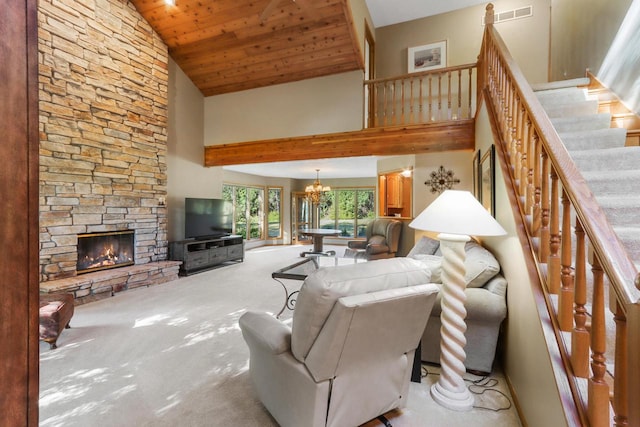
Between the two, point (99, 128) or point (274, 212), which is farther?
point (274, 212)

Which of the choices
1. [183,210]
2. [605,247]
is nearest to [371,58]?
[183,210]

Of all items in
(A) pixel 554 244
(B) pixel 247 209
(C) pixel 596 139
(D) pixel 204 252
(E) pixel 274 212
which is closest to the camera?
(A) pixel 554 244

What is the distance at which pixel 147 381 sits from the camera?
2.12 m

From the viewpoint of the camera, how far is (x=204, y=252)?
5629 mm

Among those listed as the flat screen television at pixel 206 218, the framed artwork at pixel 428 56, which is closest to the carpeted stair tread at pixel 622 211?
the framed artwork at pixel 428 56

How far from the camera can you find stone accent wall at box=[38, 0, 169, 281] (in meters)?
3.71

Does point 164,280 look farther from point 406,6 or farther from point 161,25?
point 406,6

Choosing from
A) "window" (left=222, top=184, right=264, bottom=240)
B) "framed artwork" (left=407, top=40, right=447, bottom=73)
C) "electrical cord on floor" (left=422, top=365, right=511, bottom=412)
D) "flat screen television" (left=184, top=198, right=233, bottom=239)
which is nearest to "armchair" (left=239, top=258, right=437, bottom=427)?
"electrical cord on floor" (left=422, top=365, right=511, bottom=412)

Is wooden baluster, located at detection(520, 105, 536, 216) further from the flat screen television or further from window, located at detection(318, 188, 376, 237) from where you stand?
window, located at detection(318, 188, 376, 237)

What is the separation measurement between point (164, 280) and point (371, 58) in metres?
5.72

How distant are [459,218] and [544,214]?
1.48 ft

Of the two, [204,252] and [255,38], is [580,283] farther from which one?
[204,252]

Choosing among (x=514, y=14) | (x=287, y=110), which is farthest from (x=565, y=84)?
(x=287, y=110)

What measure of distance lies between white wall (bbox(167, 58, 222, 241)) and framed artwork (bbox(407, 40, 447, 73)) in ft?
14.3
